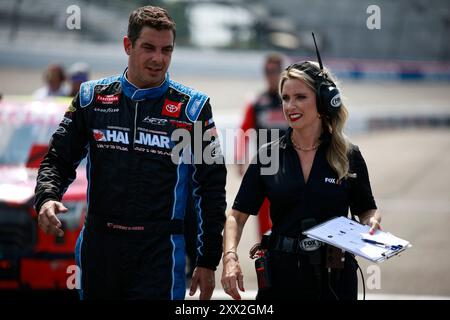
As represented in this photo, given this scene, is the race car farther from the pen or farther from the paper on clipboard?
the pen

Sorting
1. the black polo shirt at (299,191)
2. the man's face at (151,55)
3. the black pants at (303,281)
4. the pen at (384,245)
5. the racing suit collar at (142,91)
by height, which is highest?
the man's face at (151,55)

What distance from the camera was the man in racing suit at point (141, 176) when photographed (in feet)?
13.0

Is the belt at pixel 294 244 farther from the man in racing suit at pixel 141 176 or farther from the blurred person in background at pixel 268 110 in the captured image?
the blurred person in background at pixel 268 110

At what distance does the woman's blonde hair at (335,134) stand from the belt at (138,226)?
0.82 metres

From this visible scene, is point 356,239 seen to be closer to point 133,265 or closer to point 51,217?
point 133,265

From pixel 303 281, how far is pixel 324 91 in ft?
3.09

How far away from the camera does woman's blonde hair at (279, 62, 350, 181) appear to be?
4.07 m

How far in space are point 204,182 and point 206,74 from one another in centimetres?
3017

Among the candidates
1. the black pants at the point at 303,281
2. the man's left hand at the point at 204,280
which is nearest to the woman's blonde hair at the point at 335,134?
the black pants at the point at 303,281

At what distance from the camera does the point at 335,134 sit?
416 cm

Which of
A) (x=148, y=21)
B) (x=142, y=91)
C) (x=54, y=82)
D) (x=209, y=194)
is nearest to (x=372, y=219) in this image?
(x=209, y=194)

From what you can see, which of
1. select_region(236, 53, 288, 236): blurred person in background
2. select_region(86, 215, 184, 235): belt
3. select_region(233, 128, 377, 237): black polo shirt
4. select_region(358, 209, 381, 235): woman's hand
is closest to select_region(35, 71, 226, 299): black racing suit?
select_region(86, 215, 184, 235): belt

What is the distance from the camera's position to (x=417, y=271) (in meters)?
8.42

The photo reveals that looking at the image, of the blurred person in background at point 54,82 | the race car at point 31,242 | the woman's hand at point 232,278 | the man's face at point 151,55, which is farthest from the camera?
the blurred person in background at point 54,82
